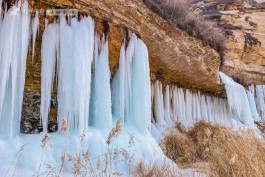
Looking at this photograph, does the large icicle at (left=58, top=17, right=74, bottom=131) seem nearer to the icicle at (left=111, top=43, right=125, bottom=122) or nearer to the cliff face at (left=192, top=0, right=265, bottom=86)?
the icicle at (left=111, top=43, right=125, bottom=122)

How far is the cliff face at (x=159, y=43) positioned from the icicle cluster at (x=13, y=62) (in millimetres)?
440

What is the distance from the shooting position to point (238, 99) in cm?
1412

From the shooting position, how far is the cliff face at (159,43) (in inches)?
240

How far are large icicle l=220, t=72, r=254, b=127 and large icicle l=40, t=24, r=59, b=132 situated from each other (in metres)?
8.81

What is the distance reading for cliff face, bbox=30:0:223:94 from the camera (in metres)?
6.10

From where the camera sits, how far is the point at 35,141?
502 cm

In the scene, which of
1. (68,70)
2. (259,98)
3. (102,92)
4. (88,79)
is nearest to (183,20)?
(102,92)

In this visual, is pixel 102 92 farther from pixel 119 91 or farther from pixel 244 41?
pixel 244 41

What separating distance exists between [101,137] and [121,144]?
0.41 m

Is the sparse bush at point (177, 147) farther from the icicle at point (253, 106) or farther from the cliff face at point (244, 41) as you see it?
the cliff face at point (244, 41)

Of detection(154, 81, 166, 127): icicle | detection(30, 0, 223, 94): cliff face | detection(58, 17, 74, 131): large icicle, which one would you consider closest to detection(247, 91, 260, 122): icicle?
detection(30, 0, 223, 94): cliff face

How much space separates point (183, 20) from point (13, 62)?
5691 millimetres

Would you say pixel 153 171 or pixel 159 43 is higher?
pixel 159 43

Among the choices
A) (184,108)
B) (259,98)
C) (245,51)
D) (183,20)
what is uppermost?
(245,51)
